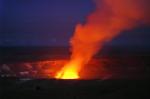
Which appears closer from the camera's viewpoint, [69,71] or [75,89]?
[75,89]

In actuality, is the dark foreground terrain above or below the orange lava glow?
below

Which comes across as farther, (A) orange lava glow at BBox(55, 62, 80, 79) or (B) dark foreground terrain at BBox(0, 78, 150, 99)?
(A) orange lava glow at BBox(55, 62, 80, 79)

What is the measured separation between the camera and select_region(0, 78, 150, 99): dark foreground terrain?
11430mm

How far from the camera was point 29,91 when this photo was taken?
460 inches

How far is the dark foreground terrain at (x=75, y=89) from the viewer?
11430mm

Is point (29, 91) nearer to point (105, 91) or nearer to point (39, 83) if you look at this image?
point (39, 83)

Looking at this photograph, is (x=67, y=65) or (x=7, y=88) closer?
(x=7, y=88)

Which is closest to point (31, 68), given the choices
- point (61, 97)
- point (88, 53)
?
point (88, 53)

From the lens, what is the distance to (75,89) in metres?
11.6

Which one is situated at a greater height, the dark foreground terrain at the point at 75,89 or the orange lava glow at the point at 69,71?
the orange lava glow at the point at 69,71

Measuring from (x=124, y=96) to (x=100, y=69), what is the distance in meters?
5.97

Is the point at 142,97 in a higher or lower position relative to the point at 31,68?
lower

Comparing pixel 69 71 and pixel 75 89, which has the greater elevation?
pixel 69 71

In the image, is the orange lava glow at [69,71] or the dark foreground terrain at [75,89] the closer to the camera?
the dark foreground terrain at [75,89]
